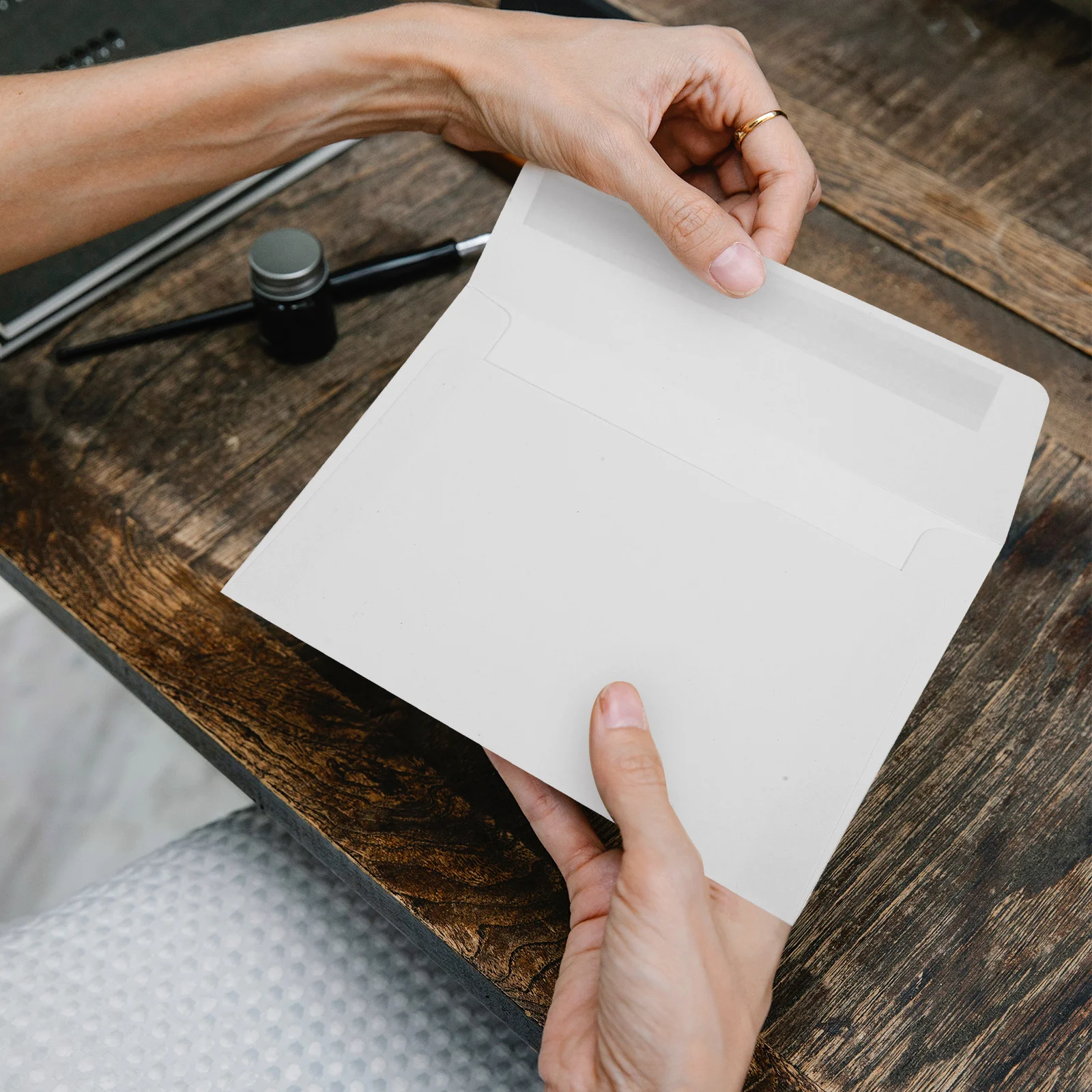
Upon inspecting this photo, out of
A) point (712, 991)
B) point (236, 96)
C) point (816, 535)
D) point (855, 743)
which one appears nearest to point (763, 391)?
point (816, 535)

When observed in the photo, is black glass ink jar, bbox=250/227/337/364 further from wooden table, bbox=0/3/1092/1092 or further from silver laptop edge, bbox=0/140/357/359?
silver laptop edge, bbox=0/140/357/359

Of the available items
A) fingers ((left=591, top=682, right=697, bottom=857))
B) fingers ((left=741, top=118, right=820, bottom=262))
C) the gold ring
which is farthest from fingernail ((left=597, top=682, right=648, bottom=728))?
the gold ring

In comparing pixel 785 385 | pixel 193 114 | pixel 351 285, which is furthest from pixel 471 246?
pixel 785 385

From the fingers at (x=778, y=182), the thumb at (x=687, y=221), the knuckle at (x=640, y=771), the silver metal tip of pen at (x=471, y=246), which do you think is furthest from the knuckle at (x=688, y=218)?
the knuckle at (x=640, y=771)

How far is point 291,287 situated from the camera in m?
0.66

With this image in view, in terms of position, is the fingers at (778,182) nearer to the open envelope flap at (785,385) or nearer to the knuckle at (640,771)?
the open envelope flap at (785,385)

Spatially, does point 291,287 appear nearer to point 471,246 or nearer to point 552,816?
point 471,246

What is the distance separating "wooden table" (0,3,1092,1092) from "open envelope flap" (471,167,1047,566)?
0.15 m

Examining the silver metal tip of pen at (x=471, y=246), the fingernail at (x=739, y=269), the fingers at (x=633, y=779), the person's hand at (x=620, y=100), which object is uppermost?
the person's hand at (x=620, y=100)

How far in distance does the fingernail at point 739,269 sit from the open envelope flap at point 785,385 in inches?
0.6

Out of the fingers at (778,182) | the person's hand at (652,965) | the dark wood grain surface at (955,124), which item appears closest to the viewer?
the person's hand at (652,965)

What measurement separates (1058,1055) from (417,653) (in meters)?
0.45

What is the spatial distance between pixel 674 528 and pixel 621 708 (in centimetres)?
13

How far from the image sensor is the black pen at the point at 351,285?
73cm
